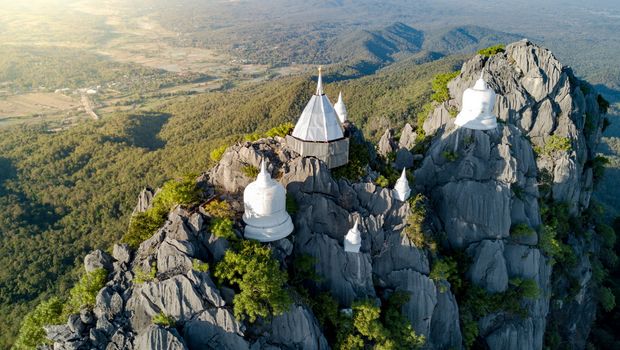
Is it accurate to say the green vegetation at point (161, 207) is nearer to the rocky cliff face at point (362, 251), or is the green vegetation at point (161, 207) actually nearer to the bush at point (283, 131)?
the rocky cliff face at point (362, 251)

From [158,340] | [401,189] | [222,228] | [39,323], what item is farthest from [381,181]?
[39,323]

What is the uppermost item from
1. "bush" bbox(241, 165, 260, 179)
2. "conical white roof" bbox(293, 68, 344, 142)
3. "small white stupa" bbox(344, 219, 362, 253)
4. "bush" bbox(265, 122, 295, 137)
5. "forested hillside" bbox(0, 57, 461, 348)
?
"conical white roof" bbox(293, 68, 344, 142)

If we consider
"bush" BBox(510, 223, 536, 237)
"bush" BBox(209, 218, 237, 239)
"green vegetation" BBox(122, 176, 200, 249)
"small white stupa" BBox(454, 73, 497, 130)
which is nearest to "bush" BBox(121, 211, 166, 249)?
"green vegetation" BBox(122, 176, 200, 249)

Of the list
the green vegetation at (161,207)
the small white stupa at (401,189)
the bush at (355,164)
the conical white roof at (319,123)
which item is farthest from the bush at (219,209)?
the small white stupa at (401,189)

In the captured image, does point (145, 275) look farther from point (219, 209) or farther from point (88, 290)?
point (219, 209)

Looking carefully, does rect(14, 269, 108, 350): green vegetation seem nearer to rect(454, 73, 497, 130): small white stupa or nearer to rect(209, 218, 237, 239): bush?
rect(209, 218, 237, 239): bush

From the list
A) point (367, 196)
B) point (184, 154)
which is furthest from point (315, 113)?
point (184, 154)
